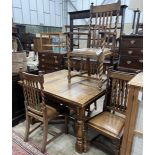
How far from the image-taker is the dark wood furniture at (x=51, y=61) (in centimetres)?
359

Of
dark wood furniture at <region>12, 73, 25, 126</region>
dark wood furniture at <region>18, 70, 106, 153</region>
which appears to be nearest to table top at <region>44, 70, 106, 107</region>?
dark wood furniture at <region>18, 70, 106, 153</region>

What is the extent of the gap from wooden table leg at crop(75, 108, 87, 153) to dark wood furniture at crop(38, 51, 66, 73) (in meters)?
2.06

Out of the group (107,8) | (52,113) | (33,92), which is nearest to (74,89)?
(52,113)

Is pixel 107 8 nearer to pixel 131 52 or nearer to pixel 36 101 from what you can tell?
pixel 131 52

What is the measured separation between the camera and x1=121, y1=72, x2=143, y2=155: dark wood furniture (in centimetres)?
108

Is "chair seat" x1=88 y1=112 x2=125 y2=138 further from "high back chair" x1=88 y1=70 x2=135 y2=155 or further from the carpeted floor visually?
the carpeted floor

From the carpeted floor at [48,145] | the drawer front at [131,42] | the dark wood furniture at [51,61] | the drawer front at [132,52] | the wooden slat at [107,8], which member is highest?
the wooden slat at [107,8]

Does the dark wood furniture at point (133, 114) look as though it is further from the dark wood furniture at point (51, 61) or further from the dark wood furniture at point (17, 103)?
the dark wood furniture at point (51, 61)

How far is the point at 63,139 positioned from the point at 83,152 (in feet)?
1.16

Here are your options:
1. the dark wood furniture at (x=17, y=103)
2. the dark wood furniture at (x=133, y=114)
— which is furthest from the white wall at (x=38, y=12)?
the dark wood furniture at (x=133, y=114)

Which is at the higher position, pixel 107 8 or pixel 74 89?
pixel 107 8

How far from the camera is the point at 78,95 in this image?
1.81 metres

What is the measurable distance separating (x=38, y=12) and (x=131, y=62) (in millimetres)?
6349
